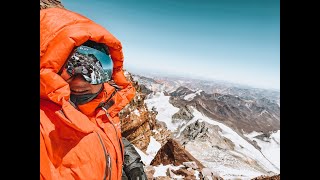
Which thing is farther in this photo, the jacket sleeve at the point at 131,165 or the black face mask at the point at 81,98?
the jacket sleeve at the point at 131,165

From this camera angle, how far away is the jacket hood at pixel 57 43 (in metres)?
2.19

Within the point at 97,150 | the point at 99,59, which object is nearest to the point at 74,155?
the point at 97,150

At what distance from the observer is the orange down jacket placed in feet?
7.18

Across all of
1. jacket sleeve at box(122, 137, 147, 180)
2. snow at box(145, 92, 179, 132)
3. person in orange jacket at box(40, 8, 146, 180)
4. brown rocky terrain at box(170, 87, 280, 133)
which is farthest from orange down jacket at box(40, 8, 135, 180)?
brown rocky terrain at box(170, 87, 280, 133)

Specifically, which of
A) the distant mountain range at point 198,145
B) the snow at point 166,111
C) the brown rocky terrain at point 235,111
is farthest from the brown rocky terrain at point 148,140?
the brown rocky terrain at point 235,111

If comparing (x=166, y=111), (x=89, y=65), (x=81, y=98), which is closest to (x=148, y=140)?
(x=81, y=98)

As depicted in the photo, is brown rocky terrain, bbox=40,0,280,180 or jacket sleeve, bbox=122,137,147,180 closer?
jacket sleeve, bbox=122,137,147,180

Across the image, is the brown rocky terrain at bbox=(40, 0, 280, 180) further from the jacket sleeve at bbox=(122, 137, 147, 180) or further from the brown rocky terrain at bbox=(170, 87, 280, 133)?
the brown rocky terrain at bbox=(170, 87, 280, 133)

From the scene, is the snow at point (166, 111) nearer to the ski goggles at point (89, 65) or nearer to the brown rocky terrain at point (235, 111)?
the brown rocky terrain at point (235, 111)

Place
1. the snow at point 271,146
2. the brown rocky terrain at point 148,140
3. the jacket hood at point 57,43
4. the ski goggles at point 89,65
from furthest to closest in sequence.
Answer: the snow at point 271,146 → the brown rocky terrain at point 148,140 → the ski goggles at point 89,65 → the jacket hood at point 57,43
